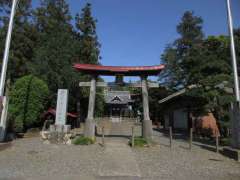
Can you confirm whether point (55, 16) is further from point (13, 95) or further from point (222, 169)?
point (222, 169)

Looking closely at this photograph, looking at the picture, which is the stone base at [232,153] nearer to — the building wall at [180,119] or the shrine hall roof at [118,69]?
the shrine hall roof at [118,69]

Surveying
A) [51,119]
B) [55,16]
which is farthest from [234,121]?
[55,16]

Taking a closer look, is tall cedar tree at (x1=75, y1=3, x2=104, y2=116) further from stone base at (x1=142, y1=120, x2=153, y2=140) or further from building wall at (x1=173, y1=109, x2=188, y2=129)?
stone base at (x1=142, y1=120, x2=153, y2=140)

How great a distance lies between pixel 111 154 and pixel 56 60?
56.7 ft

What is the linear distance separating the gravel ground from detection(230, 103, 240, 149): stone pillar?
3.17 feet

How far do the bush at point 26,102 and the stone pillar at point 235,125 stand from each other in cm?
1430

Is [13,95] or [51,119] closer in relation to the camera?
[13,95]

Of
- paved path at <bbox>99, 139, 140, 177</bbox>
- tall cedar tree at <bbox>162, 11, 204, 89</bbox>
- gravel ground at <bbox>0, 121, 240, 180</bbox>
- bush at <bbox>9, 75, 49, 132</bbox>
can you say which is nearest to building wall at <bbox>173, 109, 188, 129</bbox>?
tall cedar tree at <bbox>162, 11, 204, 89</bbox>

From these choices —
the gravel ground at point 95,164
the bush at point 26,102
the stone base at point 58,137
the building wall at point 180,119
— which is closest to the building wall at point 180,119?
the building wall at point 180,119

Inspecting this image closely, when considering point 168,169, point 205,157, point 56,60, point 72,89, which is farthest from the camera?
point 72,89

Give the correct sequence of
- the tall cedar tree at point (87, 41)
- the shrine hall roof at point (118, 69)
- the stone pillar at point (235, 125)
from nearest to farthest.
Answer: the stone pillar at point (235, 125)
the shrine hall roof at point (118, 69)
the tall cedar tree at point (87, 41)

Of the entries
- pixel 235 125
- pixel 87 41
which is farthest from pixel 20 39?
pixel 235 125

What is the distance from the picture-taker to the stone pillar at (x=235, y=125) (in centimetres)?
1094

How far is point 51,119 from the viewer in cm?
2369
